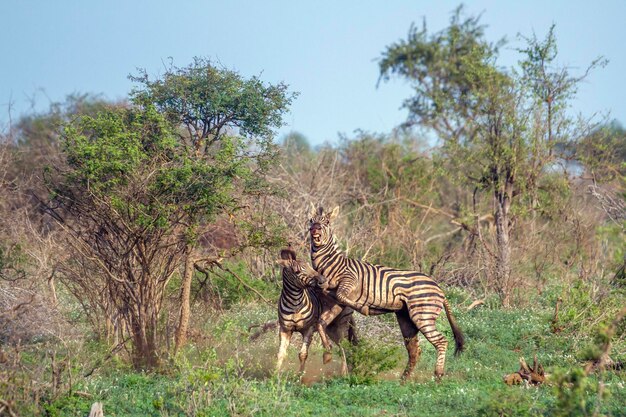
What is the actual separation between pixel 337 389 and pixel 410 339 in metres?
1.95

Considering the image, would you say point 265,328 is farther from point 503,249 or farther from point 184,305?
point 503,249

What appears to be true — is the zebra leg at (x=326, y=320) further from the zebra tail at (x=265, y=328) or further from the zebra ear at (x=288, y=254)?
the zebra tail at (x=265, y=328)

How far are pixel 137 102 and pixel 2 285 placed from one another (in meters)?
4.04

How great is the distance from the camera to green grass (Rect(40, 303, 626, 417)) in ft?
29.7

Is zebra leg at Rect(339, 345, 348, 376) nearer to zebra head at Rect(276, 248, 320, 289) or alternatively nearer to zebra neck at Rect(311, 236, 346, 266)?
zebra head at Rect(276, 248, 320, 289)

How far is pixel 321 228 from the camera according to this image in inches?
471

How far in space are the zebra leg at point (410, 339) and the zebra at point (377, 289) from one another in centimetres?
1

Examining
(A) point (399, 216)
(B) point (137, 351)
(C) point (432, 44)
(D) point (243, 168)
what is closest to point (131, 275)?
(B) point (137, 351)

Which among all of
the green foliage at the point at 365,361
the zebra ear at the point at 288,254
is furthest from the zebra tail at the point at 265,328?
the green foliage at the point at 365,361

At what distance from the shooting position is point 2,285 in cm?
1397

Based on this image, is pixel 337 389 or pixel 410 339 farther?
pixel 410 339

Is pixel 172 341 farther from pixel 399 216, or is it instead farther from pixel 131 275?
pixel 399 216

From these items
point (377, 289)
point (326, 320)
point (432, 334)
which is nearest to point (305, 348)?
point (326, 320)

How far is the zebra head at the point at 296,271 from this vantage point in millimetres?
11703
